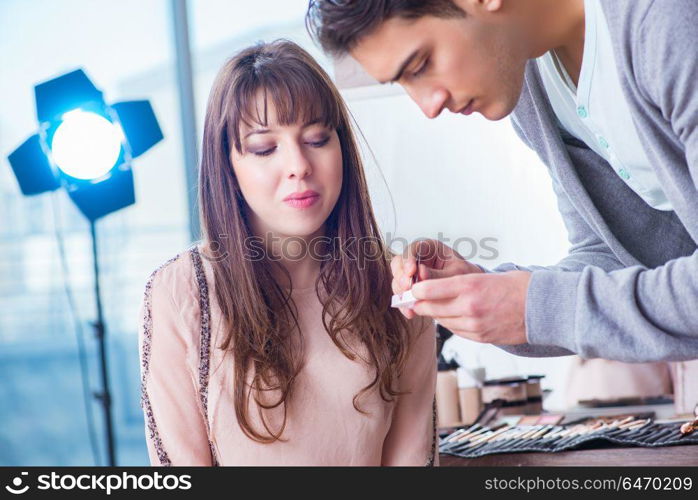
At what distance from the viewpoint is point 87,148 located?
2.17 metres

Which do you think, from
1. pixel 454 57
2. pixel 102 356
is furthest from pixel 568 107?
pixel 102 356

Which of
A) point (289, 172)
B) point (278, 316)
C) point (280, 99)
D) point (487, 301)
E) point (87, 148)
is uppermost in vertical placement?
point (87, 148)

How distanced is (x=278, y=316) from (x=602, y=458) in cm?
61

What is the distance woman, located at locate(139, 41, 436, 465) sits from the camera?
145 centimetres

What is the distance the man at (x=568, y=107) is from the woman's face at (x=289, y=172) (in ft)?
0.75

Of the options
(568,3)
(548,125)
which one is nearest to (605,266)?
(548,125)

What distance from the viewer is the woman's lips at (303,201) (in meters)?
1.46

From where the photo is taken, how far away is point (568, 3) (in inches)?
49.1

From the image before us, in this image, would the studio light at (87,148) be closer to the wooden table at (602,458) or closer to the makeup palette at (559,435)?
the makeup palette at (559,435)

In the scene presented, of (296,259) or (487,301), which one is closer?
(487,301)

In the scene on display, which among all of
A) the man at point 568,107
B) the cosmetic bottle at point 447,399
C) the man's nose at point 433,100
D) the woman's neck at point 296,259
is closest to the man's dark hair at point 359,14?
the man at point 568,107

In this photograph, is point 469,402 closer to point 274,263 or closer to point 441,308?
point 274,263
